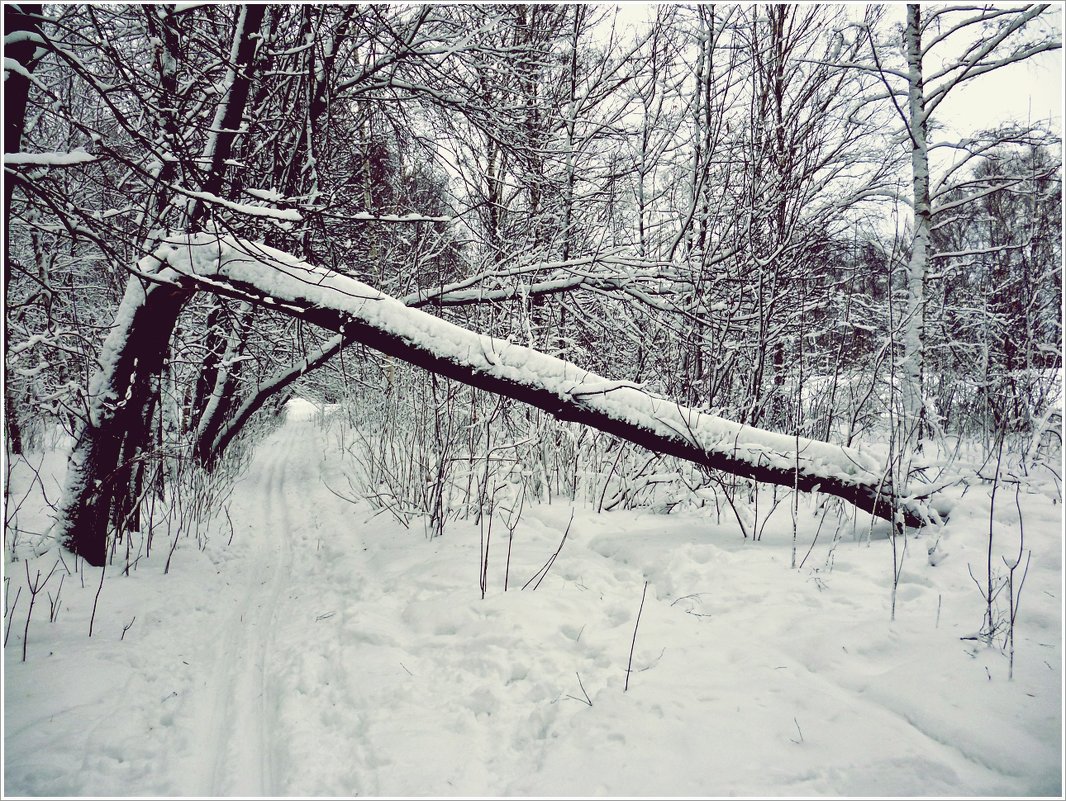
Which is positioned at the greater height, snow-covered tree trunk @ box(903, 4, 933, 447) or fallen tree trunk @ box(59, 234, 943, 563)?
snow-covered tree trunk @ box(903, 4, 933, 447)

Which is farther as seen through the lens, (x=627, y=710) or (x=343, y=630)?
(x=343, y=630)

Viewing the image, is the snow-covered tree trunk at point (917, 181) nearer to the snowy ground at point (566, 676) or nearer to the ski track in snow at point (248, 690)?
the snowy ground at point (566, 676)

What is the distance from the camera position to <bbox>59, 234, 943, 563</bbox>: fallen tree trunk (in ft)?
10.5

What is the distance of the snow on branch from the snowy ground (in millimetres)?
556

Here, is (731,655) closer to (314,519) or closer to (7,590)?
(7,590)

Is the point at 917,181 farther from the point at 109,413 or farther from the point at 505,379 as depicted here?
the point at 109,413

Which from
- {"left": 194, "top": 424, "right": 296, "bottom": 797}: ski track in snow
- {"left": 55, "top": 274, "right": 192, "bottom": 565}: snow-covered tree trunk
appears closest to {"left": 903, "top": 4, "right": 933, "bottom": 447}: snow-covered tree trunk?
{"left": 194, "top": 424, "right": 296, "bottom": 797}: ski track in snow

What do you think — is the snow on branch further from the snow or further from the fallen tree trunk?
the snow

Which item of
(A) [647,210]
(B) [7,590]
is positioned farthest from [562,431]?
(B) [7,590]

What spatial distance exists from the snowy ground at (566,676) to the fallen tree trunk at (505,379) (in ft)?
1.63

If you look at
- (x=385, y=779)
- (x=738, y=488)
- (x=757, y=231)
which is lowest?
(x=385, y=779)

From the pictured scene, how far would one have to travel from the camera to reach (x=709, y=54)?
19.1ft

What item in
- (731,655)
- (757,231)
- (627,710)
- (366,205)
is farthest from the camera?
(366,205)

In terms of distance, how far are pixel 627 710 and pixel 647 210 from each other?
17.9ft
